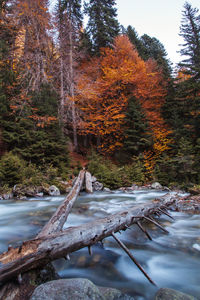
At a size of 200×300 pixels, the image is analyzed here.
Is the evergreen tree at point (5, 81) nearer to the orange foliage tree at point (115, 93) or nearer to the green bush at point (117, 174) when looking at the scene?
the orange foliage tree at point (115, 93)

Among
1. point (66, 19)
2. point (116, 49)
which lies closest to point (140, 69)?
point (116, 49)

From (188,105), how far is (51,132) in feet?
34.5

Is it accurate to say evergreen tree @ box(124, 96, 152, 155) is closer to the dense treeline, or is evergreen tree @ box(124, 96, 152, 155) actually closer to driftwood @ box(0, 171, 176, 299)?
the dense treeline

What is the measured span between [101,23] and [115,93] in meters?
7.82

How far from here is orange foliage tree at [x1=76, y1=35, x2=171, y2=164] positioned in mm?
14273

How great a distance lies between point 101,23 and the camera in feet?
58.6

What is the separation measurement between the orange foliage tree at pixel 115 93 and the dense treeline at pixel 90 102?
9cm

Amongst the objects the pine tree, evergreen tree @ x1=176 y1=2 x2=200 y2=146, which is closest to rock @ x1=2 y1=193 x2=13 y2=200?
the pine tree

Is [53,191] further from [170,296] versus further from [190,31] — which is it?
[190,31]

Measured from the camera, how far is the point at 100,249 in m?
3.09

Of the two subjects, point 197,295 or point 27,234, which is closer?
point 197,295

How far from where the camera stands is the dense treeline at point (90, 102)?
30.2 feet

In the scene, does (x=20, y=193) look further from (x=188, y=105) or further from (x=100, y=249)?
(x=188, y=105)

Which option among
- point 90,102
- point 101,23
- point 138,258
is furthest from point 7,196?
point 101,23
